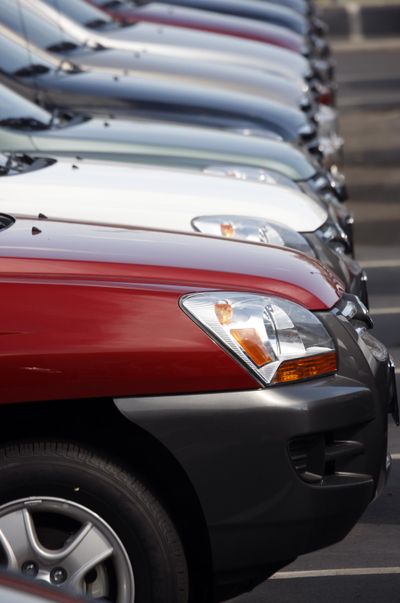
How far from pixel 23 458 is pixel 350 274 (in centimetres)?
310

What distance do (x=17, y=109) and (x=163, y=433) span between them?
14.9ft

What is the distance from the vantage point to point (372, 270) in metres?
10.7

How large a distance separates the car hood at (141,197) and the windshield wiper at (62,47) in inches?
154

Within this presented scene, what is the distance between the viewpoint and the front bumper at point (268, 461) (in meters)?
4.11

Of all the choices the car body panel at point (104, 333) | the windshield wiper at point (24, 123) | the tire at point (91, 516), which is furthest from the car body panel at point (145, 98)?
the tire at point (91, 516)

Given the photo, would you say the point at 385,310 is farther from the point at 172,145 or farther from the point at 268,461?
the point at 268,461

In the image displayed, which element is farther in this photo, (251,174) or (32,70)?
(32,70)

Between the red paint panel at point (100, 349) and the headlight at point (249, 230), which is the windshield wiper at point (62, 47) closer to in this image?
the headlight at point (249, 230)

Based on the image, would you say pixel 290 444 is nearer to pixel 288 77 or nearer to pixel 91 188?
pixel 91 188

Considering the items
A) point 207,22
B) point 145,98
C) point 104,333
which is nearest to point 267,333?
point 104,333

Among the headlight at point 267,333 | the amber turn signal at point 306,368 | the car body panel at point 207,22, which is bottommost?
the car body panel at point 207,22

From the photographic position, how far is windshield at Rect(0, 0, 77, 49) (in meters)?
10.6

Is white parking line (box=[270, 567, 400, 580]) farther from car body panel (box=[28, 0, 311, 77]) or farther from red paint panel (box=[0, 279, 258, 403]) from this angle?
car body panel (box=[28, 0, 311, 77])

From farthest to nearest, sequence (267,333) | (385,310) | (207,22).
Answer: (207,22)
(385,310)
(267,333)
